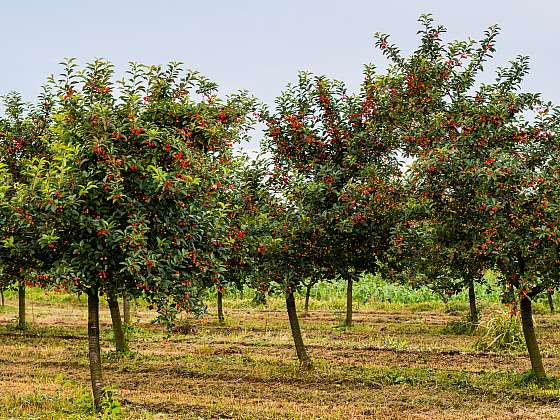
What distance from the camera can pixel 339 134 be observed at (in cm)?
1434

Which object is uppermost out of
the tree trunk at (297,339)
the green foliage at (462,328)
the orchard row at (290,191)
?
the orchard row at (290,191)

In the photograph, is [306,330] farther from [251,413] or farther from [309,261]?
[251,413]

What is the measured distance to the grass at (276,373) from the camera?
1105 cm

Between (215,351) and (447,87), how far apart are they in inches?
373

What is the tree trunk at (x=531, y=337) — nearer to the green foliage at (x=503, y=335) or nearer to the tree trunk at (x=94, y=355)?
the green foliage at (x=503, y=335)

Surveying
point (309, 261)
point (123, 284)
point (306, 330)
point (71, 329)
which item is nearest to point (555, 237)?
point (309, 261)

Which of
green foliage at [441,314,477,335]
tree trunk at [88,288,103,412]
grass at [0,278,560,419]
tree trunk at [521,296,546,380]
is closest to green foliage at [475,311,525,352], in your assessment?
grass at [0,278,560,419]

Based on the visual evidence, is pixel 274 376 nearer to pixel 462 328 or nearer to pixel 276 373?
pixel 276 373

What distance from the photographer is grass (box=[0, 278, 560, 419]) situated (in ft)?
36.3

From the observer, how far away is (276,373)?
1484 cm

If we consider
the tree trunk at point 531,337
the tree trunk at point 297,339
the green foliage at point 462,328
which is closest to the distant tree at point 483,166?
the tree trunk at point 531,337

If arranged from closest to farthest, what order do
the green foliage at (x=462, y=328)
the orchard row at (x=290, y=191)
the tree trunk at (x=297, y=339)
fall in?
the orchard row at (x=290, y=191)
the tree trunk at (x=297, y=339)
the green foliage at (x=462, y=328)

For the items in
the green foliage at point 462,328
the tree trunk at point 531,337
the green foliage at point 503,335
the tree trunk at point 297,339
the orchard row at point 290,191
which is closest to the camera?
the orchard row at point 290,191

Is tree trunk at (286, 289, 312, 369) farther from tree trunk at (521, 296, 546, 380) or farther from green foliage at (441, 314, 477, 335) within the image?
green foliage at (441, 314, 477, 335)
